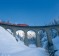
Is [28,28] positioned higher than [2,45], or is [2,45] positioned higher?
[28,28]

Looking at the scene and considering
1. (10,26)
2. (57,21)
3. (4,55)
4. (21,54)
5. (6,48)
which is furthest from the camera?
(57,21)

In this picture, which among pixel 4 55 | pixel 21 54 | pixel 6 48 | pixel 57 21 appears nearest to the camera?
pixel 4 55

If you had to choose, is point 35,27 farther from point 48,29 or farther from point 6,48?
point 6,48

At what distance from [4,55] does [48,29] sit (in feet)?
126

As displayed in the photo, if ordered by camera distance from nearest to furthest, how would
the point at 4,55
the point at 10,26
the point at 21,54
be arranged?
the point at 4,55
the point at 21,54
the point at 10,26

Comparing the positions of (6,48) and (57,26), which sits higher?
(57,26)

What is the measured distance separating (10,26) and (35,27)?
823cm

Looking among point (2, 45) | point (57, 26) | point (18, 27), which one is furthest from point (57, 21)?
point (2, 45)

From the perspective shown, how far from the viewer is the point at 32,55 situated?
812 centimetres

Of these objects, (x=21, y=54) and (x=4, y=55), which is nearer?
(x=4, y=55)

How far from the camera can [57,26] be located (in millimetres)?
44625

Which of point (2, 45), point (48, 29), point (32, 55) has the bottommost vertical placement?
point (32, 55)

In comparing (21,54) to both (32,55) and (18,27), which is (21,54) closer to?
(32,55)

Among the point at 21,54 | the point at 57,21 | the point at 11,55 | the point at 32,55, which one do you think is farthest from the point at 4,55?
the point at 57,21
